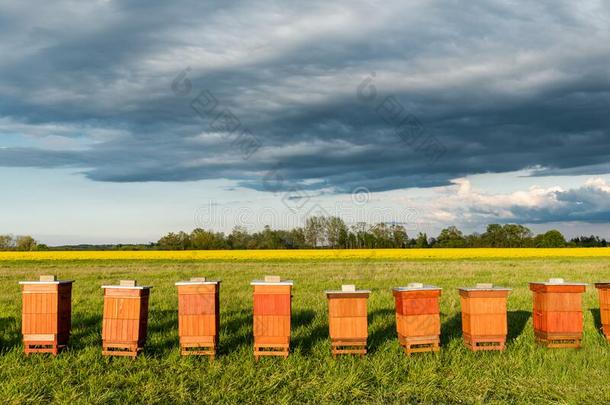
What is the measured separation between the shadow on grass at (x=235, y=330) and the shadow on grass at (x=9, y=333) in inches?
161

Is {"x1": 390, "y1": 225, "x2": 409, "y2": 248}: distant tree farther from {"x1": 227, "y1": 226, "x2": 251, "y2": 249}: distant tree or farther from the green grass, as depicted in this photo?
the green grass

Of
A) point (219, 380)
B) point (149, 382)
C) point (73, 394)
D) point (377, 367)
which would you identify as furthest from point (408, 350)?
point (73, 394)

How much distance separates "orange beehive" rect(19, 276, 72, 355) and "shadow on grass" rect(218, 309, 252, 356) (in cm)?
297

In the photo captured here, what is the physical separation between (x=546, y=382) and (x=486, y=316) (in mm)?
1841

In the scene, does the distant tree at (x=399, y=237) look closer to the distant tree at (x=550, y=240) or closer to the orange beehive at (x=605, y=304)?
the distant tree at (x=550, y=240)

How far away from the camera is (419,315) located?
427 inches

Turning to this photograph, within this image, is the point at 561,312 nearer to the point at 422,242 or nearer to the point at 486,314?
the point at 486,314

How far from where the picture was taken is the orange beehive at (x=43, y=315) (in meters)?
11.0

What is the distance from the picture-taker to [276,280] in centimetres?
1073

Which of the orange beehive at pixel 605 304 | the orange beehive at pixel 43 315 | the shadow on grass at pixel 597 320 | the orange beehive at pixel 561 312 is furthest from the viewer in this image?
the shadow on grass at pixel 597 320

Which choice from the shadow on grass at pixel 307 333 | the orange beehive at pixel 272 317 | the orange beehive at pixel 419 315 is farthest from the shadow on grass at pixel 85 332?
the orange beehive at pixel 419 315

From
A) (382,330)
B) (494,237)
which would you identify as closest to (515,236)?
(494,237)

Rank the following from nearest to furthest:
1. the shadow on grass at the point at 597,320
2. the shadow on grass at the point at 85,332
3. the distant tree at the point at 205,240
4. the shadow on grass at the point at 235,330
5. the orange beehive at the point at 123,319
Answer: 1. the orange beehive at the point at 123,319
2. the shadow on grass at the point at 235,330
3. the shadow on grass at the point at 85,332
4. the shadow on grass at the point at 597,320
5. the distant tree at the point at 205,240

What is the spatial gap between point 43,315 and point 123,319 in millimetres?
1557
